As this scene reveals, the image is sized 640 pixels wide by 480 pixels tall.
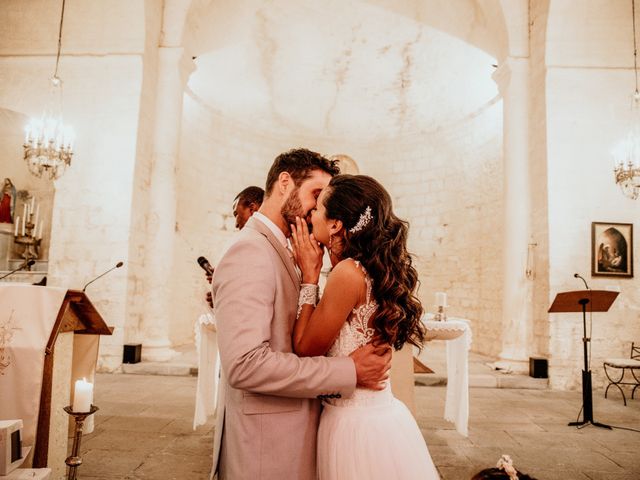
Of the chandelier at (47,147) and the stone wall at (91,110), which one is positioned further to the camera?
the stone wall at (91,110)

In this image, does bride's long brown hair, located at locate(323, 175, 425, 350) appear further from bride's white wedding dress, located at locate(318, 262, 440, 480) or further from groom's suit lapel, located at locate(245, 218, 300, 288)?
groom's suit lapel, located at locate(245, 218, 300, 288)

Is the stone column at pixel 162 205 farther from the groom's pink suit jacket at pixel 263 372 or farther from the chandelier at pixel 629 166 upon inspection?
the chandelier at pixel 629 166

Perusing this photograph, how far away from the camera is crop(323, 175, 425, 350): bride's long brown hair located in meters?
1.63

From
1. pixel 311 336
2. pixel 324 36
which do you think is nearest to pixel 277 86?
pixel 324 36

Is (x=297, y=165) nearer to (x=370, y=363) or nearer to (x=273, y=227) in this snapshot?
(x=273, y=227)

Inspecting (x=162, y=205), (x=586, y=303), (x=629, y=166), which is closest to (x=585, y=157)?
(x=629, y=166)

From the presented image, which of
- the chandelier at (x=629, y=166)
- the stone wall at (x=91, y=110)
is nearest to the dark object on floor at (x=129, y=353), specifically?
the stone wall at (x=91, y=110)

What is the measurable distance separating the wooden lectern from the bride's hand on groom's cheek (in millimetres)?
1445

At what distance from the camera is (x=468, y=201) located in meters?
9.40

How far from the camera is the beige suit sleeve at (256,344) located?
1.32 meters

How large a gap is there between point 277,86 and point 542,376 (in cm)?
750

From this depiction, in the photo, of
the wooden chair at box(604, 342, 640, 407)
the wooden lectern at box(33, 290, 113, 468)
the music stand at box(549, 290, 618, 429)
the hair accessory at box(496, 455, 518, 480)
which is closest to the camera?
the hair accessory at box(496, 455, 518, 480)

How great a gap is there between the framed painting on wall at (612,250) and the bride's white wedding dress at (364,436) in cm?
552

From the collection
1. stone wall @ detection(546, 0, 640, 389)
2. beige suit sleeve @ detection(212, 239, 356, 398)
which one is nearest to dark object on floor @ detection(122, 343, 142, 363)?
beige suit sleeve @ detection(212, 239, 356, 398)
